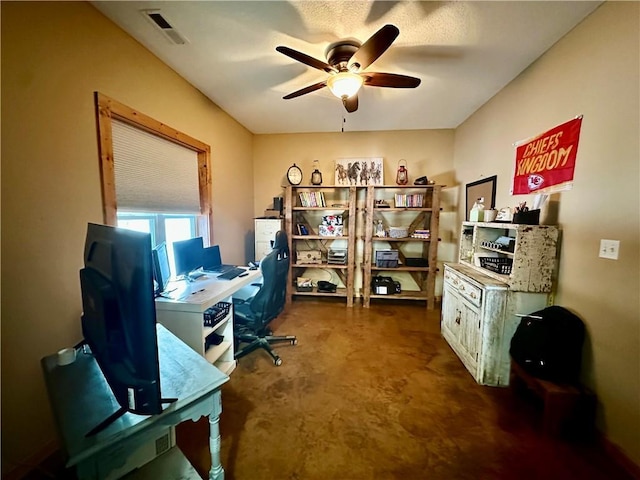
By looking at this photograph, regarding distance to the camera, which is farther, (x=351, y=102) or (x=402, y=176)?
(x=402, y=176)

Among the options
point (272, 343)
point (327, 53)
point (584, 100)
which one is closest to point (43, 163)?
point (327, 53)

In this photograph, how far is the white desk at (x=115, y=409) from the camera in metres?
0.74

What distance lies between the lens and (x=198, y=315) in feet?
5.81

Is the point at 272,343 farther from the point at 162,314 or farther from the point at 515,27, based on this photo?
the point at 515,27

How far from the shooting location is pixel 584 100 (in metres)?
1.67

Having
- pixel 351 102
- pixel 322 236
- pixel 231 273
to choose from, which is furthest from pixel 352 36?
pixel 322 236

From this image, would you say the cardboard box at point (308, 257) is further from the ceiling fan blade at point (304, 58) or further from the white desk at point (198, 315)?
the ceiling fan blade at point (304, 58)

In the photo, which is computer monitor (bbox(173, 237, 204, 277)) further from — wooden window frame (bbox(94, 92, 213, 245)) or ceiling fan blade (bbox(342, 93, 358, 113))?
ceiling fan blade (bbox(342, 93, 358, 113))

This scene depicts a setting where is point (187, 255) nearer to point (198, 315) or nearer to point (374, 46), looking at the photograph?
point (198, 315)

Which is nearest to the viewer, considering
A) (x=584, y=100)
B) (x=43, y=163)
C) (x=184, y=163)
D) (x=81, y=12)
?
(x=43, y=163)

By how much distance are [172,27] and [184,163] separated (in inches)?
43.4

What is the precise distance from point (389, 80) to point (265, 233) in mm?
2430

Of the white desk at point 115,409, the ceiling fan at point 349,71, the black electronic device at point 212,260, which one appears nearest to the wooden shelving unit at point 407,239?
the ceiling fan at point 349,71

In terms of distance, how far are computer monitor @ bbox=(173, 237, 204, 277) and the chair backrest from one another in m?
0.75
